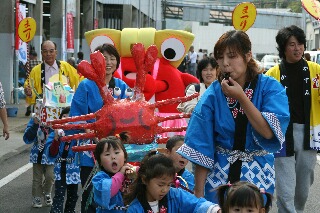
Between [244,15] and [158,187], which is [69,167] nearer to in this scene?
[158,187]

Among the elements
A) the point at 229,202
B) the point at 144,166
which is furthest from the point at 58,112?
the point at 229,202

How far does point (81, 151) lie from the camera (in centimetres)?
669

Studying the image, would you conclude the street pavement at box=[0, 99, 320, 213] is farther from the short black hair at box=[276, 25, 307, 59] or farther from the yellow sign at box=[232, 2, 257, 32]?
the yellow sign at box=[232, 2, 257, 32]

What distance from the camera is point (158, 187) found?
15.0 feet

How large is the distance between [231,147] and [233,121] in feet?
0.50

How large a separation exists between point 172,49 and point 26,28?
42.3 feet

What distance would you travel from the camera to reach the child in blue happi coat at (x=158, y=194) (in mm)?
4578

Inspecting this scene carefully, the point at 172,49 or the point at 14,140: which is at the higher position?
the point at 172,49

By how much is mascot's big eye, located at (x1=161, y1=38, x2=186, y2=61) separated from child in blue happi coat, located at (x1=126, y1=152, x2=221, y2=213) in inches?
186

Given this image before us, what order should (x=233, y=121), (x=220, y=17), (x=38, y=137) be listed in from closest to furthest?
1. (x=233, y=121)
2. (x=38, y=137)
3. (x=220, y=17)

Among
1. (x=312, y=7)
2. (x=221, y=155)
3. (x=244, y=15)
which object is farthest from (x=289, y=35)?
(x=244, y=15)

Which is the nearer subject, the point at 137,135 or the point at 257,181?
the point at 257,181

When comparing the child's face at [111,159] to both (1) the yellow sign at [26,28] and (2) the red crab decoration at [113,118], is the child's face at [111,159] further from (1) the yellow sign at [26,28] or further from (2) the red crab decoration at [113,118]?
(1) the yellow sign at [26,28]

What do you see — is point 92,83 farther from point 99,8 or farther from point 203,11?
point 203,11
